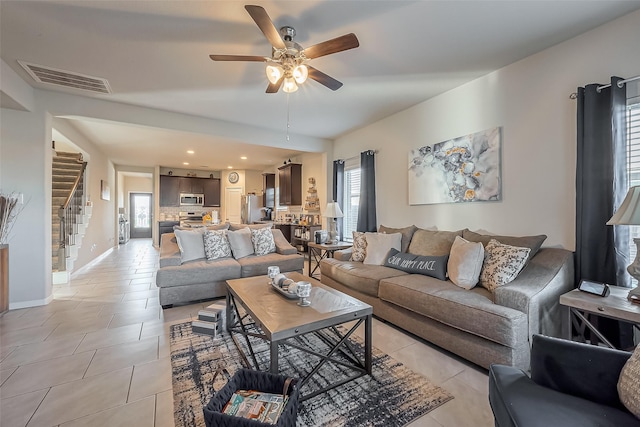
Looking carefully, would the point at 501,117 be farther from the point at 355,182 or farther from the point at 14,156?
the point at 14,156

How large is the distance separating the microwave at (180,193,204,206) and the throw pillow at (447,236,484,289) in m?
8.81

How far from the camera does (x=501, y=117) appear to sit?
2.86 m

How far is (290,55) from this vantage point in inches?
82.7

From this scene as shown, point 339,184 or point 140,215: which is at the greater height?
point 339,184

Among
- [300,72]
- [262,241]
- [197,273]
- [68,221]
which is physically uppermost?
[300,72]

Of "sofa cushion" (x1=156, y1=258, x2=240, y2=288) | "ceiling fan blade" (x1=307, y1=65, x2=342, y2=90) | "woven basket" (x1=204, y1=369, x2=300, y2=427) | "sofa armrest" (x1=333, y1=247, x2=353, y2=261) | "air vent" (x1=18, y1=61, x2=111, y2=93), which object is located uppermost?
"air vent" (x1=18, y1=61, x2=111, y2=93)

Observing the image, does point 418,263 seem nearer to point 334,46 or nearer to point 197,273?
point 334,46

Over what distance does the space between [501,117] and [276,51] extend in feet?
8.08

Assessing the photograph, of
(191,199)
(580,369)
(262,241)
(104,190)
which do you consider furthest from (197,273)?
(191,199)

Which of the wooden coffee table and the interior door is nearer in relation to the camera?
the wooden coffee table

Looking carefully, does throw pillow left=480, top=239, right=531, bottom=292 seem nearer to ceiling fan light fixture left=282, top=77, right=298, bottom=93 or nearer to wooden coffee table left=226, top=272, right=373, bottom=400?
wooden coffee table left=226, top=272, right=373, bottom=400

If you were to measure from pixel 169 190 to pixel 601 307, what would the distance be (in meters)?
10.1

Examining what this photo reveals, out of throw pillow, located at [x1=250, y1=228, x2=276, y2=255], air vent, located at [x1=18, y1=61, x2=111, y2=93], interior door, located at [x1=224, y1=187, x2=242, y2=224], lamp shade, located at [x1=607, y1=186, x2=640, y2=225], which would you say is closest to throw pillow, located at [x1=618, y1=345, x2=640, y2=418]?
lamp shade, located at [x1=607, y1=186, x2=640, y2=225]

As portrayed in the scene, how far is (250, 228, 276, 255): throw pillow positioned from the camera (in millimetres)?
4164
